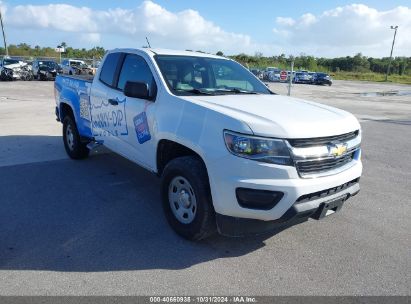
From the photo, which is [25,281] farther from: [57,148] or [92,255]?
[57,148]

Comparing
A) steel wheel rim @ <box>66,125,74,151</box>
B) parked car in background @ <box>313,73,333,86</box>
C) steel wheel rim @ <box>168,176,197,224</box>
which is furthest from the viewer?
parked car in background @ <box>313,73,333,86</box>

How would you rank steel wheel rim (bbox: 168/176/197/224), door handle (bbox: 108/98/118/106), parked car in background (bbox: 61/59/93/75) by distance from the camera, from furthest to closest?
parked car in background (bbox: 61/59/93/75), door handle (bbox: 108/98/118/106), steel wheel rim (bbox: 168/176/197/224)

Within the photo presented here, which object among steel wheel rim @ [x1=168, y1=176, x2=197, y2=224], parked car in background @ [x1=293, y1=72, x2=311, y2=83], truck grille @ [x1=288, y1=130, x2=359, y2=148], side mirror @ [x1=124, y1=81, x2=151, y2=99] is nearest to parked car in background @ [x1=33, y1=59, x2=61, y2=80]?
side mirror @ [x1=124, y1=81, x2=151, y2=99]

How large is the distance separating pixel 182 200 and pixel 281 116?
130cm

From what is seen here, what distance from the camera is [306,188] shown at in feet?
10.2

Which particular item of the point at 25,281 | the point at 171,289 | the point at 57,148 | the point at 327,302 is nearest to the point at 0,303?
the point at 25,281

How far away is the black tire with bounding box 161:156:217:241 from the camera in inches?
134

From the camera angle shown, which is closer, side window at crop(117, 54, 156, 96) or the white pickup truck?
the white pickup truck

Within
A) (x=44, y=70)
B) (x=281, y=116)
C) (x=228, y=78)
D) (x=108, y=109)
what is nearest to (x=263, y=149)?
(x=281, y=116)

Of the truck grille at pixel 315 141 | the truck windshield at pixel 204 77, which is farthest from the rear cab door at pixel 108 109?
the truck grille at pixel 315 141

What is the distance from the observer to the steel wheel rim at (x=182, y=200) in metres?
3.65

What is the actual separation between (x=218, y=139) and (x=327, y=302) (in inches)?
61.6

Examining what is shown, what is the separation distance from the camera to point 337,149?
340cm

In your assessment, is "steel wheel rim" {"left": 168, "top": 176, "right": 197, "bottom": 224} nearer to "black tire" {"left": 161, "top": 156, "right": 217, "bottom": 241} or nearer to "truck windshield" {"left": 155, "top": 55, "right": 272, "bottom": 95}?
"black tire" {"left": 161, "top": 156, "right": 217, "bottom": 241}
